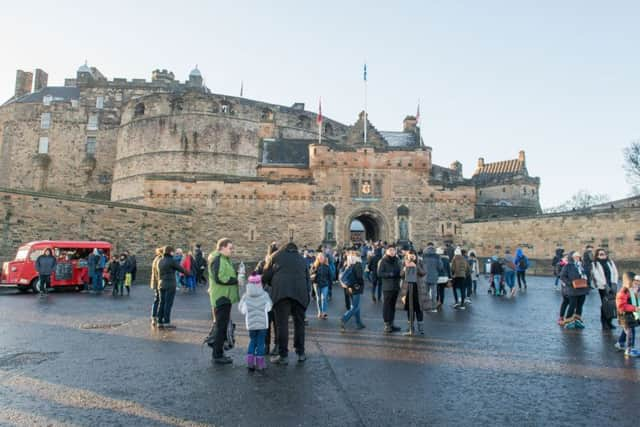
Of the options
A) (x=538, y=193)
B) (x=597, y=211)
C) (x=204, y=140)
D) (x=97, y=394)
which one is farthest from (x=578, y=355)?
(x=538, y=193)

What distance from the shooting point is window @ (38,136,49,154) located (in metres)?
43.1

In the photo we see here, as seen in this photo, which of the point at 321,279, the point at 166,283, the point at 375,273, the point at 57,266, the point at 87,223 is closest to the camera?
Answer: the point at 166,283

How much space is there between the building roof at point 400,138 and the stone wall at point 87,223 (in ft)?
59.2

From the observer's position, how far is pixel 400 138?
36.8 m

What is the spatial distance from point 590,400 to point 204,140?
126 ft

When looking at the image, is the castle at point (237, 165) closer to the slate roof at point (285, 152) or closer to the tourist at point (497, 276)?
the slate roof at point (285, 152)

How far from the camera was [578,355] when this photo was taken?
584 cm

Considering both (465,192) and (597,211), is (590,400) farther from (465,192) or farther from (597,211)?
(465,192)

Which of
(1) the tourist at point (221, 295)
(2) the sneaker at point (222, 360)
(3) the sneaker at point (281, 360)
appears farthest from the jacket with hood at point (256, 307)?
(2) the sneaker at point (222, 360)

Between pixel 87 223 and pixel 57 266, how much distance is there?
7610 mm

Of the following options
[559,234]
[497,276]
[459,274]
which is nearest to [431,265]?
[459,274]

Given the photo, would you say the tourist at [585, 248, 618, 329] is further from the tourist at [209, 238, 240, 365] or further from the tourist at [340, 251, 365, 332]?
the tourist at [209, 238, 240, 365]

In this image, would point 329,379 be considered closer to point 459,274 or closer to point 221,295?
point 221,295

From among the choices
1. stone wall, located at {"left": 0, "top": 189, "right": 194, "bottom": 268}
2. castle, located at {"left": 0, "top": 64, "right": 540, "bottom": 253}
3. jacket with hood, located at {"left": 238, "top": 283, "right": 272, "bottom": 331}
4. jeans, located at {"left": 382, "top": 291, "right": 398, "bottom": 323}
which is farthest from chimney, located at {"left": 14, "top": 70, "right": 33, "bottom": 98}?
jacket with hood, located at {"left": 238, "top": 283, "right": 272, "bottom": 331}
